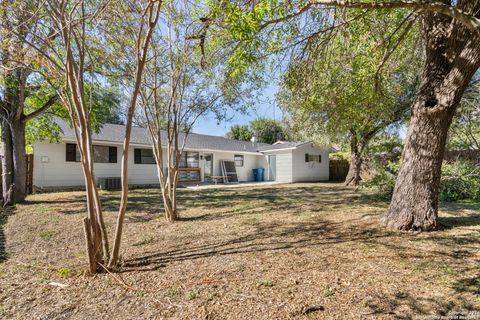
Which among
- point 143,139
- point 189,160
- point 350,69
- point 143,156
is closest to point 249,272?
point 350,69

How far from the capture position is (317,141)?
14.4 meters

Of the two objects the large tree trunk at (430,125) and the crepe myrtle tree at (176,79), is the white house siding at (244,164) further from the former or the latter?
the large tree trunk at (430,125)

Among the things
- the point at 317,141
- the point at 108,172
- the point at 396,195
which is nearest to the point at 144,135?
the point at 108,172

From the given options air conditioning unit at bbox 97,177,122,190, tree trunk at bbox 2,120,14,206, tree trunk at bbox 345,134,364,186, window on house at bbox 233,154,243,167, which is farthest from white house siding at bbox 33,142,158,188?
tree trunk at bbox 345,134,364,186

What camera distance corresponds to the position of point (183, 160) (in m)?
16.9

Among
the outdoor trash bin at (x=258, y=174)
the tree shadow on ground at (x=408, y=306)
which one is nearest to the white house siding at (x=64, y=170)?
the outdoor trash bin at (x=258, y=174)

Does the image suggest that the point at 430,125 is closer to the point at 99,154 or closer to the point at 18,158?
the point at 18,158

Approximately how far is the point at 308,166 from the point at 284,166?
187 cm

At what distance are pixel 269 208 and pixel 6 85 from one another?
8.24 meters

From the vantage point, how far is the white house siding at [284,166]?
62.3 feet

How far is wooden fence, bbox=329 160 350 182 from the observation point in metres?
20.4

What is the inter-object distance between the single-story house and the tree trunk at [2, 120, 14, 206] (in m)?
3.59

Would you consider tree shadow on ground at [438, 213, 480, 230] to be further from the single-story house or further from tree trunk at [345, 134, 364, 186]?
the single-story house

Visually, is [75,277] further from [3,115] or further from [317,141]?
[317,141]
